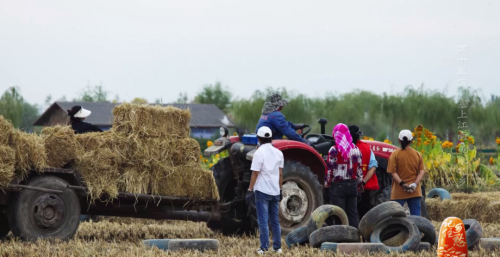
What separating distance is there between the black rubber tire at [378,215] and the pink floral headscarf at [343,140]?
3.80 ft

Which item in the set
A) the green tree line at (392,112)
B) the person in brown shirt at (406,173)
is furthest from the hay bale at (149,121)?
the green tree line at (392,112)

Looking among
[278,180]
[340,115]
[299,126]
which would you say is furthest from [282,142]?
[340,115]

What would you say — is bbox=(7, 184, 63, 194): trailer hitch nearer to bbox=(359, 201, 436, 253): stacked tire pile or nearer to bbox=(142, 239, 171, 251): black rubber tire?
bbox=(142, 239, 171, 251): black rubber tire

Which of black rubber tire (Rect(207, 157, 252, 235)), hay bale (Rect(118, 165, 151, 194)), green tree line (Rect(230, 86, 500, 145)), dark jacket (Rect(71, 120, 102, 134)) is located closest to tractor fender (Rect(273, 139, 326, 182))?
black rubber tire (Rect(207, 157, 252, 235))

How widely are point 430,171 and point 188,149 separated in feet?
29.5

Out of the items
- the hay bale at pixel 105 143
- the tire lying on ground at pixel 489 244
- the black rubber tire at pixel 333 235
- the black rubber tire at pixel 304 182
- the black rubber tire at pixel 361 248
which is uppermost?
the hay bale at pixel 105 143

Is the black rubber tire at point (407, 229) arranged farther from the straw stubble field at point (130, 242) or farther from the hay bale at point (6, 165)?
the hay bale at point (6, 165)

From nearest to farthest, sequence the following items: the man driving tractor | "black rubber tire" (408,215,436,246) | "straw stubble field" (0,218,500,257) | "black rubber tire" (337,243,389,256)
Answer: "black rubber tire" (337,243,389,256), "straw stubble field" (0,218,500,257), "black rubber tire" (408,215,436,246), the man driving tractor

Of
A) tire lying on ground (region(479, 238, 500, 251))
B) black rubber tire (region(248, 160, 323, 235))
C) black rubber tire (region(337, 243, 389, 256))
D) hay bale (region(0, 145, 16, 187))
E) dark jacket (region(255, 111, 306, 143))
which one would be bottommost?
tire lying on ground (region(479, 238, 500, 251))

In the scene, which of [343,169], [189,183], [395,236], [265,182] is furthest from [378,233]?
[189,183]

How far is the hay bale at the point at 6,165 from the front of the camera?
985 cm

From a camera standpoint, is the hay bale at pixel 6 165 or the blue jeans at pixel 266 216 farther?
the hay bale at pixel 6 165

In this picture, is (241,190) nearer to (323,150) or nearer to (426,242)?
(323,150)

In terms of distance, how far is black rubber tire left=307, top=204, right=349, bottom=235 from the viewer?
985 centimetres
